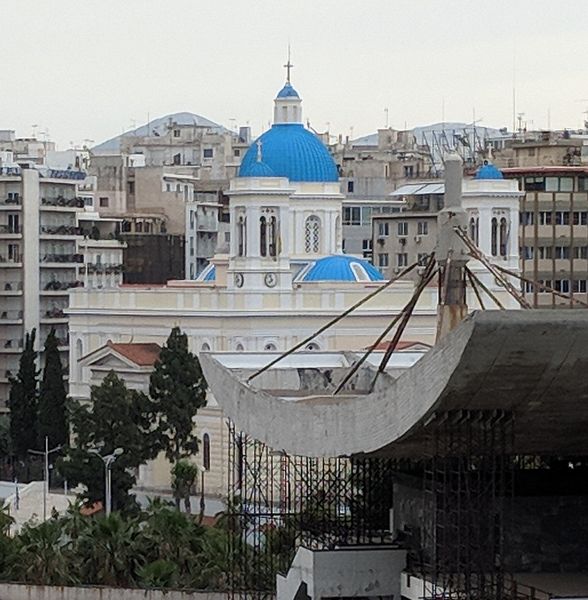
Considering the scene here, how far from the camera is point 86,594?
48.0 metres

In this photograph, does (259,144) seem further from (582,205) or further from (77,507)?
(77,507)

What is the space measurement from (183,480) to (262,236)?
13.7 metres

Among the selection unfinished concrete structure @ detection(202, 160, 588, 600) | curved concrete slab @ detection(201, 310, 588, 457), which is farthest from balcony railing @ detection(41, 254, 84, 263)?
curved concrete slab @ detection(201, 310, 588, 457)

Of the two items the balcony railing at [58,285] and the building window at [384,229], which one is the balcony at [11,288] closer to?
the balcony railing at [58,285]

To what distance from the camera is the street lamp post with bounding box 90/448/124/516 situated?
64037 millimetres

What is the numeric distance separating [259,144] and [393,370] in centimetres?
3474

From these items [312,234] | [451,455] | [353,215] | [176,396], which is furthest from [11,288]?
[451,455]

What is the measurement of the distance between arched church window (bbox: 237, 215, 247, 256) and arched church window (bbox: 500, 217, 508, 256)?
6.92 m

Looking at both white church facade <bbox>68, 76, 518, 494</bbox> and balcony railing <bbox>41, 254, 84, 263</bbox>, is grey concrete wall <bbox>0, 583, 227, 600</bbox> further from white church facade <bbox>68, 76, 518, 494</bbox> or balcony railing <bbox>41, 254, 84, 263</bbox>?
balcony railing <bbox>41, 254, 84, 263</bbox>

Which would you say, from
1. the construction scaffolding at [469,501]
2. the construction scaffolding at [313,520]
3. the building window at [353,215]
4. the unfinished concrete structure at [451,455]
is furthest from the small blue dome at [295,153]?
the construction scaffolding at [469,501]

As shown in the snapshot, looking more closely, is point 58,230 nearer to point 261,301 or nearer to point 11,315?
point 11,315

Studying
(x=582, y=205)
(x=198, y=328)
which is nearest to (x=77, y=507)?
(x=198, y=328)

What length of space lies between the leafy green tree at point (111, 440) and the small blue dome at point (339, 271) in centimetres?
1019

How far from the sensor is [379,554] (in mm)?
39406
